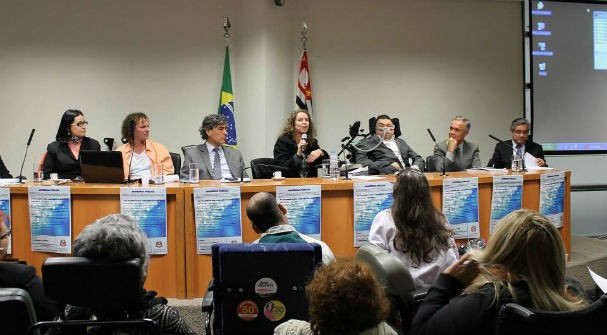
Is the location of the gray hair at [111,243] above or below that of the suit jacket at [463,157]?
below

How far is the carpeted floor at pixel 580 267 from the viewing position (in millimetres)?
3520

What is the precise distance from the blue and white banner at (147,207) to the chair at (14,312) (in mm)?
1911


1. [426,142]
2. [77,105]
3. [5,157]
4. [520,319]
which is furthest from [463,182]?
[5,157]

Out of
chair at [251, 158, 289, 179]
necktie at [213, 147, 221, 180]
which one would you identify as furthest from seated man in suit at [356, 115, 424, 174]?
necktie at [213, 147, 221, 180]

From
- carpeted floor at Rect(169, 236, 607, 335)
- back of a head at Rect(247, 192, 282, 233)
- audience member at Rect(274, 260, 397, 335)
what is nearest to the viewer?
audience member at Rect(274, 260, 397, 335)

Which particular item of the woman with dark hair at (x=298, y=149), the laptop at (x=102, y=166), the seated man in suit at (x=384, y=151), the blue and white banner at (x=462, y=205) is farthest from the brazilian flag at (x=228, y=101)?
the blue and white banner at (x=462, y=205)

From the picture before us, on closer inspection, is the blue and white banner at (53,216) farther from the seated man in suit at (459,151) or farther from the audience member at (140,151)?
the seated man in suit at (459,151)

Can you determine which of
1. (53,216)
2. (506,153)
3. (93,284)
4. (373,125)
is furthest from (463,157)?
(93,284)

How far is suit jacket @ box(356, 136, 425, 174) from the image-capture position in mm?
4952

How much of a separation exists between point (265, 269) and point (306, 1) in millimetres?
4414

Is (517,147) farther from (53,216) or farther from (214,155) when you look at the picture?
(53,216)

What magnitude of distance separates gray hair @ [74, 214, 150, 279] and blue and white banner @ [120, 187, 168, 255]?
177 centimetres

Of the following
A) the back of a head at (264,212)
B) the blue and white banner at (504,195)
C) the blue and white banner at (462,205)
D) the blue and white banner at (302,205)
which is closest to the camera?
the back of a head at (264,212)

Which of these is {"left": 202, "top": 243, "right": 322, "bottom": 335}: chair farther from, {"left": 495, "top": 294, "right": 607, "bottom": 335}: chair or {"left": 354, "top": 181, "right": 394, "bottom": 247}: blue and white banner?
{"left": 354, "top": 181, "right": 394, "bottom": 247}: blue and white banner
